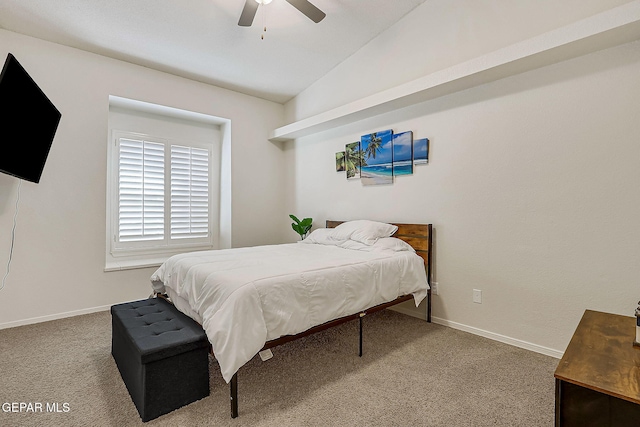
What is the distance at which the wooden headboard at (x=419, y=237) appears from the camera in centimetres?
317

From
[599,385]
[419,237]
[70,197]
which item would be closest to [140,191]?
[70,197]

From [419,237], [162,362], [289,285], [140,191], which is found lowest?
[162,362]

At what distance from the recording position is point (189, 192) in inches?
175

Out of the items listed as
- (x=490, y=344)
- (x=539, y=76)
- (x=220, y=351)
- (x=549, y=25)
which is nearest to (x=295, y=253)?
(x=220, y=351)

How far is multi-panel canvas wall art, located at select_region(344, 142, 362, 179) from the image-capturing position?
3943 millimetres

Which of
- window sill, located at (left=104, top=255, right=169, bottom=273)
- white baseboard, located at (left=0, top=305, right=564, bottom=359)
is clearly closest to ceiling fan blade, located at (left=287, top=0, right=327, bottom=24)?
white baseboard, located at (left=0, top=305, right=564, bottom=359)

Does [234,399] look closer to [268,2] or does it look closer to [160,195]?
[268,2]

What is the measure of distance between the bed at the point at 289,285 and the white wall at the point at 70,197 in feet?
4.24

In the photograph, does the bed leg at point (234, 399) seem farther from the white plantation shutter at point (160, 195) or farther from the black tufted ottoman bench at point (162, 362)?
the white plantation shutter at point (160, 195)

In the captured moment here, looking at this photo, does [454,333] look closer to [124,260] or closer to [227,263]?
[227,263]

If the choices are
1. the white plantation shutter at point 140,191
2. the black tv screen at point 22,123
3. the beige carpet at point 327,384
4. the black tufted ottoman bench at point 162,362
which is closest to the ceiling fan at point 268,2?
the black tv screen at point 22,123

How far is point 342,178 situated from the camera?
4.20 meters

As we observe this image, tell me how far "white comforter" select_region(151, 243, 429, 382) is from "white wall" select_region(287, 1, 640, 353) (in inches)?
22.1

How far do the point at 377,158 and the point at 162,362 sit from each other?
2921mm
